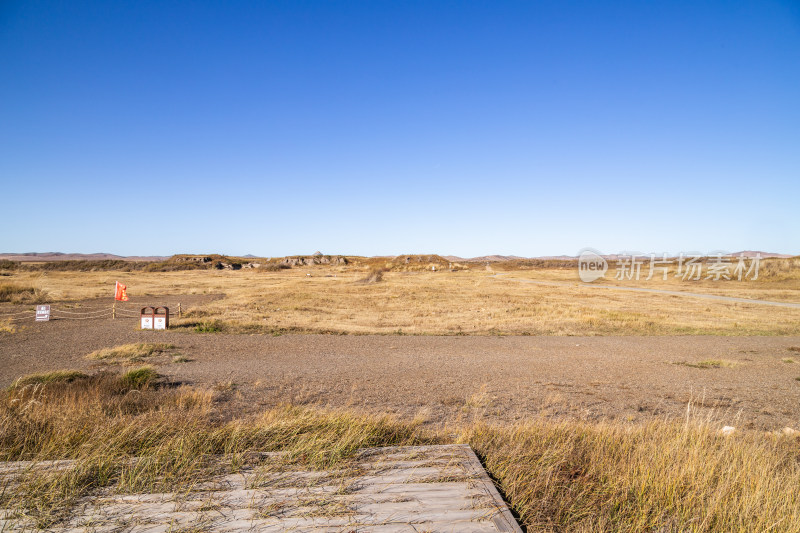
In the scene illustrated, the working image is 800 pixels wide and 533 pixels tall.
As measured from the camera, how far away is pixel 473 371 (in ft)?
39.1

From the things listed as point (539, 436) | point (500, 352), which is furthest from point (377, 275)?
point (539, 436)

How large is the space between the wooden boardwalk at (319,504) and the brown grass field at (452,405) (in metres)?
0.21

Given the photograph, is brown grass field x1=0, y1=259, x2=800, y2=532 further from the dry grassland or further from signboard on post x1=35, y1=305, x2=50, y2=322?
signboard on post x1=35, y1=305, x2=50, y2=322

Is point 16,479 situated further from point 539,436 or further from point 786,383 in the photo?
point 786,383

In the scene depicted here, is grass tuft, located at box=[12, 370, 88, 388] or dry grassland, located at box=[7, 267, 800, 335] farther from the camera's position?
dry grassland, located at box=[7, 267, 800, 335]

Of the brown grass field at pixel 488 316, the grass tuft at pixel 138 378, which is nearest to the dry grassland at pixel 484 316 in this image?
the brown grass field at pixel 488 316

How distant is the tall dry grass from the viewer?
3.33 m

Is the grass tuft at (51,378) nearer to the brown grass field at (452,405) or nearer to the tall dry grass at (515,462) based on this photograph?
the brown grass field at (452,405)

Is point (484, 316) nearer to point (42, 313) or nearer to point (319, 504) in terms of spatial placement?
point (42, 313)

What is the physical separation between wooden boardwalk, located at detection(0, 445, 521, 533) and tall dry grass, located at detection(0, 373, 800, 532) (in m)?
0.20

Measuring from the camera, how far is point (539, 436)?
15.9 feet

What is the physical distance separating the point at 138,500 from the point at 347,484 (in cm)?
149

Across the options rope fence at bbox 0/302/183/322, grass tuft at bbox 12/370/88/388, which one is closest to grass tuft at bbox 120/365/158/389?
A: grass tuft at bbox 12/370/88/388

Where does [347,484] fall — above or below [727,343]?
above
